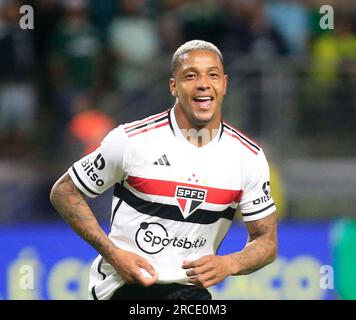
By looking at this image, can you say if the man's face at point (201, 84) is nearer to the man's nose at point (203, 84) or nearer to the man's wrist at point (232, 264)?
the man's nose at point (203, 84)

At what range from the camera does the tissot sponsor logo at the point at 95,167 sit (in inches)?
260

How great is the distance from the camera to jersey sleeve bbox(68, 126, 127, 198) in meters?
6.58

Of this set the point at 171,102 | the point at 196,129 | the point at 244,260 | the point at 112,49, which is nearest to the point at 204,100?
the point at 196,129

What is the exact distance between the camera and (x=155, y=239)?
21.7 ft

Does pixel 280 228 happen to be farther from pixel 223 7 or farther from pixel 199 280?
pixel 199 280

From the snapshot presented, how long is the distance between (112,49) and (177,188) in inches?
232

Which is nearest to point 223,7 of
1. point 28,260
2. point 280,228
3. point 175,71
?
point 280,228

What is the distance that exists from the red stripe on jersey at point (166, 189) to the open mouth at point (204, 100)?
1.49ft

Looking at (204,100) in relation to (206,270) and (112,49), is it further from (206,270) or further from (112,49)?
(112,49)

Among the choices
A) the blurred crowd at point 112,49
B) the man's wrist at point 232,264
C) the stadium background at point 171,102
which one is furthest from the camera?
the blurred crowd at point 112,49

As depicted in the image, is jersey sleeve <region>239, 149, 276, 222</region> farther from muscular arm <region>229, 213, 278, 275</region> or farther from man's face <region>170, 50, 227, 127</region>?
man's face <region>170, 50, 227, 127</region>

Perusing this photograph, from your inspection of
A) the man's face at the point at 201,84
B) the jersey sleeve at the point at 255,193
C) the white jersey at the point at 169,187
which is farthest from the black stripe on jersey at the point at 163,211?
the man's face at the point at 201,84

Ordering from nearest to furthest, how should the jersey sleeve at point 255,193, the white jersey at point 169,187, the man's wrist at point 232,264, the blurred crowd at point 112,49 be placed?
the man's wrist at point 232,264
the white jersey at point 169,187
the jersey sleeve at point 255,193
the blurred crowd at point 112,49

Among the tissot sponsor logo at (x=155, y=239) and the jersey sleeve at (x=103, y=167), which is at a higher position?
the jersey sleeve at (x=103, y=167)
